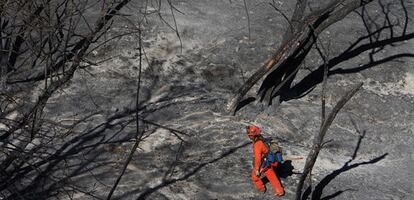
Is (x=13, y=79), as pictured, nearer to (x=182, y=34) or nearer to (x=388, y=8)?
(x=182, y=34)

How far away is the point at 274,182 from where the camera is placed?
35.7ft

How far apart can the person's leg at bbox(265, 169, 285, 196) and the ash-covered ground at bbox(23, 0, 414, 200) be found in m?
0.17

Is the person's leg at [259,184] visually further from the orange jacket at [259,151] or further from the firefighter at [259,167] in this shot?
the orange jacket at [259,151]

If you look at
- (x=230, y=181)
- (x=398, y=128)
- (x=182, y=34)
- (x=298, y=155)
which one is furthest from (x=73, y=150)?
(x=398, y=128)

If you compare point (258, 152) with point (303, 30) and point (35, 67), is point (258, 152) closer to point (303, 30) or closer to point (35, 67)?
point (303, 30)

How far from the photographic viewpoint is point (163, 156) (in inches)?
466

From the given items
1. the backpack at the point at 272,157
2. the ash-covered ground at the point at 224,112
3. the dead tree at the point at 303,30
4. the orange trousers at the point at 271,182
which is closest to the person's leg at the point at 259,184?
the orange trousers at the point at 271,182

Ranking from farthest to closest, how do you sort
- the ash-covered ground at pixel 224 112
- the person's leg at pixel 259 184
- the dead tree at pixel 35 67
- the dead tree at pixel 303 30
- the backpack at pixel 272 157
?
the dead tree at pixel 303 30
the ash-covered ground at pixel 224 112
the person's leg at pixel 259 184
the backpack at pixel 272 157
the dead tree at pixel 35 67

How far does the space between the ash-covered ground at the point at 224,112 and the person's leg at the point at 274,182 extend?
0.55 ft

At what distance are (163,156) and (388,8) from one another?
8.53 m

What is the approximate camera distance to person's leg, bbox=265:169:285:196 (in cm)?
1085

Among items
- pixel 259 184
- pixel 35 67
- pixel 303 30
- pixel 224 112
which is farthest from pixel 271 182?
pixel 35 67

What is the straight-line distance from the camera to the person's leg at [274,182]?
10.9 m

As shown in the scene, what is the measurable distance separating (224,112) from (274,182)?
116 inches
